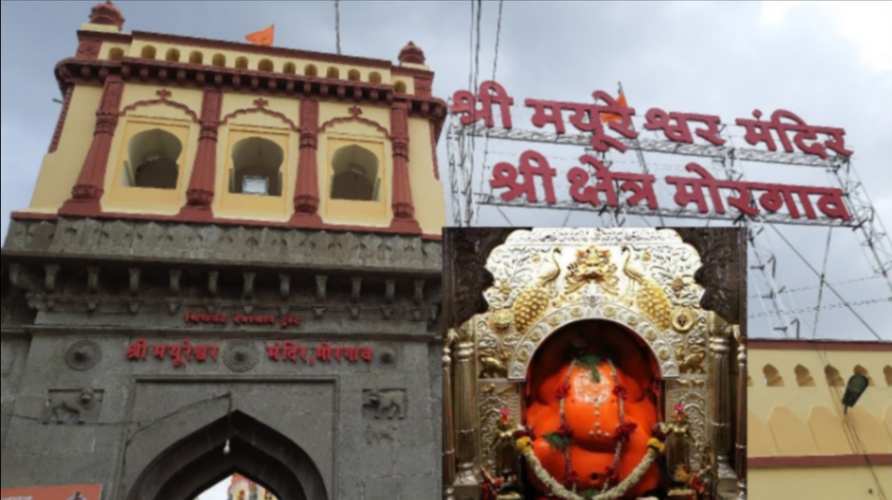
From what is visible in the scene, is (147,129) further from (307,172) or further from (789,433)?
(789,433)

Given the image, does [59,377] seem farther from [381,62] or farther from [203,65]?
[381,62]

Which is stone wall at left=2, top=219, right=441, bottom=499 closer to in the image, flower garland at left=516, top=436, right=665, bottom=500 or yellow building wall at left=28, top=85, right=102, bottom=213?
yellow building wall at left=28, top=85, right=102, bottom=213

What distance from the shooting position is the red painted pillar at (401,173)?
41.7ft

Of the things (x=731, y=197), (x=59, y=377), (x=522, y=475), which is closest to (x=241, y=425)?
(x=59, y=377)

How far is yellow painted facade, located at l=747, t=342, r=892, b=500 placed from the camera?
12.2 meters

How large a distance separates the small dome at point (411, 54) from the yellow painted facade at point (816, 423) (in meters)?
9.12

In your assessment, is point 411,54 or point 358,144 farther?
point 411,54

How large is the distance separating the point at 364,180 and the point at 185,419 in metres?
6.33

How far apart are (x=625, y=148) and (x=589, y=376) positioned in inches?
652

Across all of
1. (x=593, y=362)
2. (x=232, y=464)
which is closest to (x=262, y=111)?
(x=232, y=464)

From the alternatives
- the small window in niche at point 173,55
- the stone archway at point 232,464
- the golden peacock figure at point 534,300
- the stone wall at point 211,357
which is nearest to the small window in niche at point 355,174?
the stone wall at point 211,357

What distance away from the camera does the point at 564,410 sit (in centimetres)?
306

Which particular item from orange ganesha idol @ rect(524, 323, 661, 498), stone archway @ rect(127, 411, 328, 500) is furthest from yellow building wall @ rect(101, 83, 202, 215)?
orange ganesha idol @ rect(524, 323, 661, 498)

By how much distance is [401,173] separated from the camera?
13.4 metres
